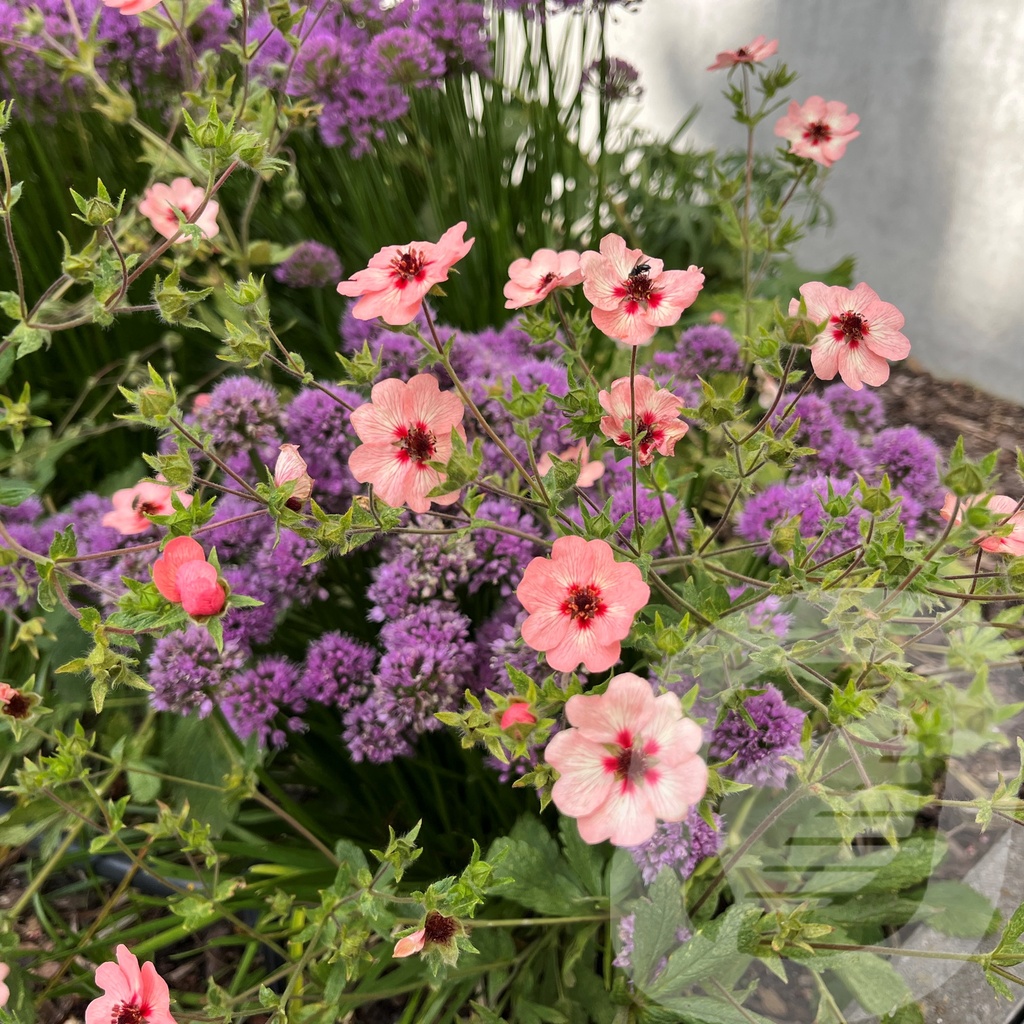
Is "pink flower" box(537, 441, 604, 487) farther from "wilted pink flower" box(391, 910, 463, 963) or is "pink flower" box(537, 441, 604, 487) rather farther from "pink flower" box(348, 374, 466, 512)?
"wilted pink flower" box(391, 910, 463, 963)

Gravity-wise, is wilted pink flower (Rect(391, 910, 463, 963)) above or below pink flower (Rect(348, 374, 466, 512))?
below

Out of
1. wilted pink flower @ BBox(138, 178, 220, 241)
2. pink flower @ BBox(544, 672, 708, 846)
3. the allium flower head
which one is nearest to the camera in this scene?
pink flower @ BBox(544, 672, 708, 846)

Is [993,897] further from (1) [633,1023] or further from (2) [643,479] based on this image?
(2) [643,479]

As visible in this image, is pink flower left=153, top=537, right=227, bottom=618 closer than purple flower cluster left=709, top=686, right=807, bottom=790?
Yes

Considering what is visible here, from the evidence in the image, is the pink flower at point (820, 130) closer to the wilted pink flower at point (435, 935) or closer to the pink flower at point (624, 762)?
the pink flower at point (624, 762)

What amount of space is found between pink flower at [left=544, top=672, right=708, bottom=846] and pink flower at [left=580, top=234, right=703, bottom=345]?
237mm

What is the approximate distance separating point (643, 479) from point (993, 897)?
470 millimetres

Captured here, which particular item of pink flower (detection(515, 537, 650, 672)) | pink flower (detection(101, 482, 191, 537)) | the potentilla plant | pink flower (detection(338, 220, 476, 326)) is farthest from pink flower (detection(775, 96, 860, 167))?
pink flower (detection(101, 482, 191, 537))

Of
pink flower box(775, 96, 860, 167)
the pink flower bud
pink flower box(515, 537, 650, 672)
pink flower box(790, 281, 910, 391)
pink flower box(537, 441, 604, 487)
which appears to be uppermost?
pink flower box(775, 96, 860, 167)

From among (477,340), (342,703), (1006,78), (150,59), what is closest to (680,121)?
(1006,78)

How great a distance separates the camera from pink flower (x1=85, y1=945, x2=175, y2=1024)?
56 cm

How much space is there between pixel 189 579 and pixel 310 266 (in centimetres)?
78

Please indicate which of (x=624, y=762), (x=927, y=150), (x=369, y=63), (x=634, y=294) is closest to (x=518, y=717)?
(x=624, y=762)

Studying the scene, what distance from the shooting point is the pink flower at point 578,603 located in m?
0.50
